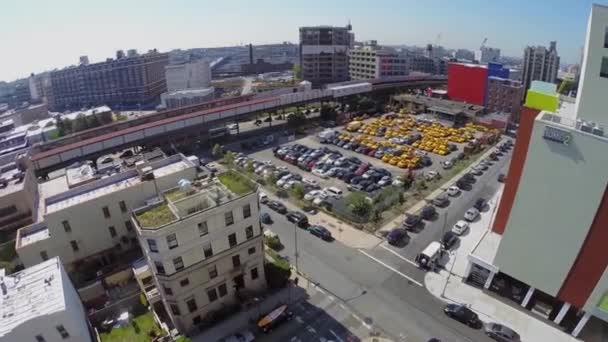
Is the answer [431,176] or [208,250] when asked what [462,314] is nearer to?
[208,250]

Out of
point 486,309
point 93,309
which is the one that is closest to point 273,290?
A: point 93,309

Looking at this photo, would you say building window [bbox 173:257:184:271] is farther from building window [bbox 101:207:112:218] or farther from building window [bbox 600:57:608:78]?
building window [bbox 600:57:608:78]

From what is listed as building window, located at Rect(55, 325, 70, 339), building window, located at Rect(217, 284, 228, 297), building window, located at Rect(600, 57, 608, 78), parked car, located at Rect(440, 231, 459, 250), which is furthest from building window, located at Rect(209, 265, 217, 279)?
building window, located at Rect(600, 57, 608, 78)

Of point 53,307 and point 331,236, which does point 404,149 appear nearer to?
point 331,236

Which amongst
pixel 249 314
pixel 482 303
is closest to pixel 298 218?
pixel 249 314

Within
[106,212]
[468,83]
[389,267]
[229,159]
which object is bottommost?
[389,267]

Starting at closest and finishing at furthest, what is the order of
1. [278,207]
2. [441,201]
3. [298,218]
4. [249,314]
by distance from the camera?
[249,314] < [298,218] < [278,207] < [441,201]

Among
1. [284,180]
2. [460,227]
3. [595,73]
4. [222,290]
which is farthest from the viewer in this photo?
[284,180]
